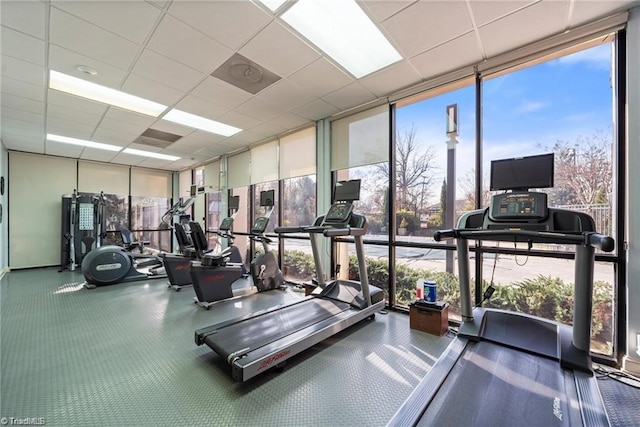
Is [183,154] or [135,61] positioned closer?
[135,61]

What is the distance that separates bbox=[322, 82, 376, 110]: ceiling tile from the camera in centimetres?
367

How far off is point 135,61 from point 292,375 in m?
3.58

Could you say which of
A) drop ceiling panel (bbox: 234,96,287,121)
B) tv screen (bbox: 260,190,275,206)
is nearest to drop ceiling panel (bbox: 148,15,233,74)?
drop ceiling panel (bbox: 234,96,287,121)

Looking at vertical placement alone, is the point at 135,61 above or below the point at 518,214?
above

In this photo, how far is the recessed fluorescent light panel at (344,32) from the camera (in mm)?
2303

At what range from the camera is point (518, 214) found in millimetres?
2201

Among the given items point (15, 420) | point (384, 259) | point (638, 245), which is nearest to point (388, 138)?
point (384, 259)

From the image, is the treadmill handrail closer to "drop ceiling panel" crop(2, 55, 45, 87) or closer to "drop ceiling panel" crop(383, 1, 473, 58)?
"drop ceiling panel" crop(383, 1, 473, 58)

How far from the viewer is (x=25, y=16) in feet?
7.47

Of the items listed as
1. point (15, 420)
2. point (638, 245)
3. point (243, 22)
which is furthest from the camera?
point (243, 22)

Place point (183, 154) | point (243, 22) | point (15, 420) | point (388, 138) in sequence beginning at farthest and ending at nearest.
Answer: point (183, 154) < point (388, 138) < point (243, 22) < point (15, 420)

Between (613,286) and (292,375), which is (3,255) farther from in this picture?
(613,286)

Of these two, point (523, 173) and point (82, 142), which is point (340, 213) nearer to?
point (523, 173)

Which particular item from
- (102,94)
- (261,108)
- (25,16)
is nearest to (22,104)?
(102,94)
